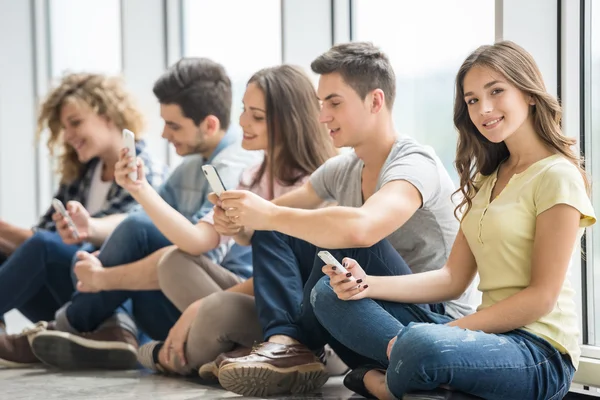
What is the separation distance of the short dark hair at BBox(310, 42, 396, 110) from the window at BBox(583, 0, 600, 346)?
0.48 meters

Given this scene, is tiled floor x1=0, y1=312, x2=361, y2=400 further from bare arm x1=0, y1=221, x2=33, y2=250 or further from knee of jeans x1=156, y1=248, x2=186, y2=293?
bare arm x1=0, y1=221, x2=33, y2=250

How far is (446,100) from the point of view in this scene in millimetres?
2736

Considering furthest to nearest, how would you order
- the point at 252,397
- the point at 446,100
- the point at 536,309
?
1. the point at 446,100
2. the point at 252,397
3. the point at 536,309

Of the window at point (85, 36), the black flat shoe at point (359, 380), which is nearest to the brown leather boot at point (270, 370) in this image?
the black flat shoe at point (359, 380)

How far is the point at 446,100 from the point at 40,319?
1621mm

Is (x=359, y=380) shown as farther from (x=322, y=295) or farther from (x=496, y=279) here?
(x=496, y=279)

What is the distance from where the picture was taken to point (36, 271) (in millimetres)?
2949

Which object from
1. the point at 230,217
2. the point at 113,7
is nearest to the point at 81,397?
the point at 230,217

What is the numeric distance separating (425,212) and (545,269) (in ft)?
1.61

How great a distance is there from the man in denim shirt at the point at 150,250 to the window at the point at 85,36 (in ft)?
5.75

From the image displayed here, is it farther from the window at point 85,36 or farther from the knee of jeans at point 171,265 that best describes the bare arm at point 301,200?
the window at point 85,36

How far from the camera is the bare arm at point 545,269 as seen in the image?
1695 mm

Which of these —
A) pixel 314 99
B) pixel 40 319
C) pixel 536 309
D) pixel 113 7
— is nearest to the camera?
pixel 536 309

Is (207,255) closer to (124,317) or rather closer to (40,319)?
(124,317)
